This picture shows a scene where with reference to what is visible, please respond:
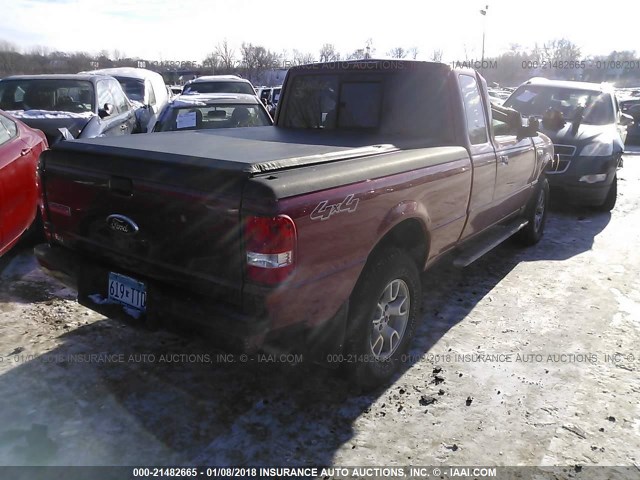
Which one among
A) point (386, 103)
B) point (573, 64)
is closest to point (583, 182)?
point (386, 103)

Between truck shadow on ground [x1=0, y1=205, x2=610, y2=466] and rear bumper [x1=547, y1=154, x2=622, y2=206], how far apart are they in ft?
14.8

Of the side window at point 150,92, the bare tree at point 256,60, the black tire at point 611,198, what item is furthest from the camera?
the bare tree at point 256,60

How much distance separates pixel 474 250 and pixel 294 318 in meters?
2.49

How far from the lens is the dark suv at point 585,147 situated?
7.34m

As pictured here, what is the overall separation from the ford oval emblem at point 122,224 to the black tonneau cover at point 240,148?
35 cm

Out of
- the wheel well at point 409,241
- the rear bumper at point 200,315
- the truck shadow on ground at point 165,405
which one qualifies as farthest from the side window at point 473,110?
the rear bumper at point 200,315

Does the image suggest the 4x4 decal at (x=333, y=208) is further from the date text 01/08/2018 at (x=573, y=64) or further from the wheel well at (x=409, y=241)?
the date text 01/08/2018 at (x=573, y=64)

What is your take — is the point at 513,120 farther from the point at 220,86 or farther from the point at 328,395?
the point at 220,86

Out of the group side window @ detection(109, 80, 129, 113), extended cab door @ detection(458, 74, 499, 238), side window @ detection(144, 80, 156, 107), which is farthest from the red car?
side window @ detection(144, 80, 156, 107)

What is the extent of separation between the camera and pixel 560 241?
255 inches

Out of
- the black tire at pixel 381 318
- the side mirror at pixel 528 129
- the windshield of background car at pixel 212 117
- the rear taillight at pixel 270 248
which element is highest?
the windshield of background car at pixel 212 117

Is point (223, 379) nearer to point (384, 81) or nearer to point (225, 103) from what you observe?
point (384, 81)

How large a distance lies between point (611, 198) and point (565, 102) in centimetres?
199

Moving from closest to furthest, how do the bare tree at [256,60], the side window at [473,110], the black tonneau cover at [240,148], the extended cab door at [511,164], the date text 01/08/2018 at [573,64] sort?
1. the black tonneau cover at [240,148]
2. the side window at [473,110]
3. the extended cab door at [511,164]
4. the date text 01/08/2018 at [573,64]
5. the bare tree at [256,60]
